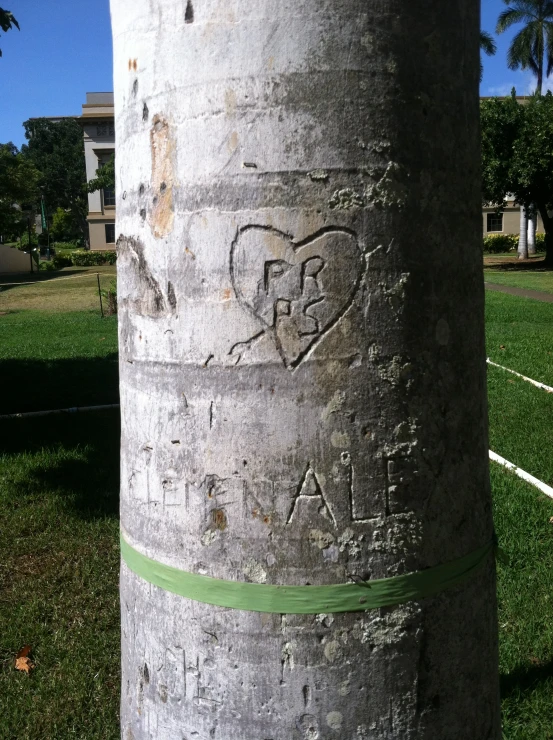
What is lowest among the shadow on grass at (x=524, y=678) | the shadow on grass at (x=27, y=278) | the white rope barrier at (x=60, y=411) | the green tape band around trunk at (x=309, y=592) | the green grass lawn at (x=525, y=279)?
the shadow on grass at (x=524, y=678)

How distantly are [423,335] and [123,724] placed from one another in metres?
1.22

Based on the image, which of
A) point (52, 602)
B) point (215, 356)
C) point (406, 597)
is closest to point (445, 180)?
point (215, 356)

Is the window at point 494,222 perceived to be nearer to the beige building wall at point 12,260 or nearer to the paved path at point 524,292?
the beige building wall at point 12,260

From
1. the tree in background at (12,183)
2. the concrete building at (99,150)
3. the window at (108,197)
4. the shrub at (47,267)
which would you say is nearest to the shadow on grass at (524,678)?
the tree in background at (12,183)

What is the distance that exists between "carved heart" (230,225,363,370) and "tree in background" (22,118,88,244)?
7786cm

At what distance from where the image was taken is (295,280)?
1.50 metres

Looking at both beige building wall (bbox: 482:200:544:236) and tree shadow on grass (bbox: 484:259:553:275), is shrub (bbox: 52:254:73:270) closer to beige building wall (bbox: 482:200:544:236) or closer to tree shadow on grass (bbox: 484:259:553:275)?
tree shadow on grass (bbox: 484:259:553:275)

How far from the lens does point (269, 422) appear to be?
1.51 meters

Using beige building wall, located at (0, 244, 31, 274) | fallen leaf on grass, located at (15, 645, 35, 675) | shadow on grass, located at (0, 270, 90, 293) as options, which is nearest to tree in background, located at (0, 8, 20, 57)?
fallen leaf on grass, located at (15, 645, 35, 675)

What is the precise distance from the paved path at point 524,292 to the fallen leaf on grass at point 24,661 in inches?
640

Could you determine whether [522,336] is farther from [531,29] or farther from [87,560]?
[531,29]

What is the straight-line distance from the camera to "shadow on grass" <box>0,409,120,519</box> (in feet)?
18.8

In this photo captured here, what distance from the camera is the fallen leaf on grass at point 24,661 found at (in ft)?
12.4

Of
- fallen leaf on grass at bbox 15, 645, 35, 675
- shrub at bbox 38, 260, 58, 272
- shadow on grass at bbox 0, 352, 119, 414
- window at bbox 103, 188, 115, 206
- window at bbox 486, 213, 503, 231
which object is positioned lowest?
fallen leaf on grass at bbox 15, 645, 35, 675
